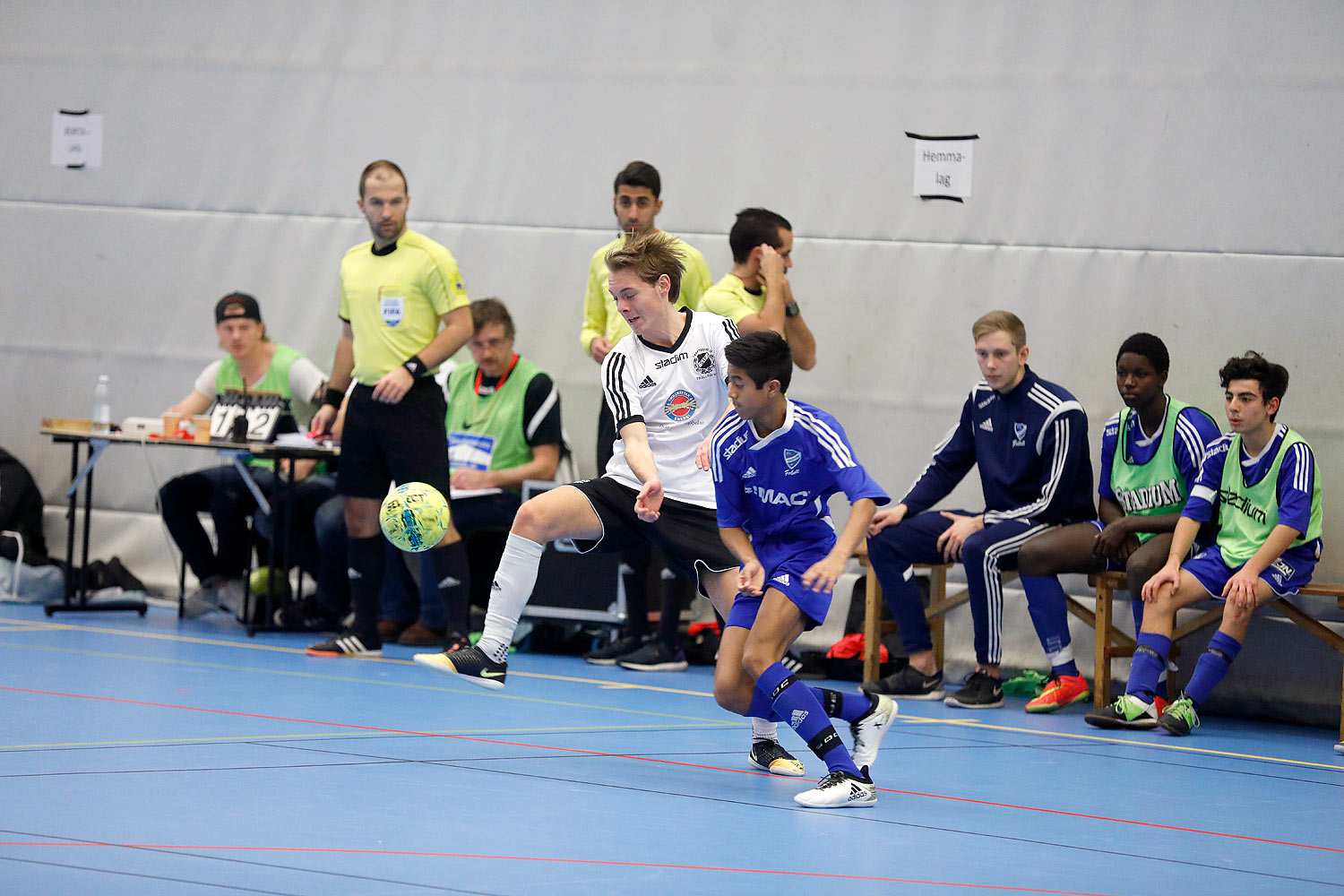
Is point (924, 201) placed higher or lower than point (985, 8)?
lower

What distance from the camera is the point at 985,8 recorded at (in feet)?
28.8

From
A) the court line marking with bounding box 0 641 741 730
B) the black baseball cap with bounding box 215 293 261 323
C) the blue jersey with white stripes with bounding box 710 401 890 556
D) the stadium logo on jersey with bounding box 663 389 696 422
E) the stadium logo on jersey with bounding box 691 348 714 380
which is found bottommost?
the court line marking with bounding box 0 641 741 730

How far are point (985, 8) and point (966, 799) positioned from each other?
5253 mm

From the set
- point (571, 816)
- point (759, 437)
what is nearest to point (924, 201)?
point (759, 437)

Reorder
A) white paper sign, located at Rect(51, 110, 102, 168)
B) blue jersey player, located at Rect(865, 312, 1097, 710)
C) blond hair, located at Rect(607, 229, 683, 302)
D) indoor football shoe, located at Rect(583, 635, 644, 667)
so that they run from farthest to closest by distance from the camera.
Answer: white paper sign, located at Rect(51, 110, 102, 168)
indoor football shoe, located at Rect(583, 635, 644, 667)
blue jersey player, located at Rect(865, 312, 1097, 710)
blond hair, located at Rect(607, 229, 683, 302)

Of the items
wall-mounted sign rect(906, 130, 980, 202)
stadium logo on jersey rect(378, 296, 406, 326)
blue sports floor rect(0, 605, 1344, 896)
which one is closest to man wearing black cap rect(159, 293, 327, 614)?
stadium logo on jersey rect(378, 296, 406, 326)

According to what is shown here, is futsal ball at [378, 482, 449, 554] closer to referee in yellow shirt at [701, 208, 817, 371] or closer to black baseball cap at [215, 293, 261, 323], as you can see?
referee in yellow shirt at [701, 208, 817, 371]

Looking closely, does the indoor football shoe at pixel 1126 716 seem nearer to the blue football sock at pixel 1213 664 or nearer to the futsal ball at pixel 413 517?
the blue football sock at pixel 1213 664

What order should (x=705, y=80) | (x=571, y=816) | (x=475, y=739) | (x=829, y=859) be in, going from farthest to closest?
(x=705, y=80)
(x=475, y=739)
(x=571, y=816)
(x=829, y=859)

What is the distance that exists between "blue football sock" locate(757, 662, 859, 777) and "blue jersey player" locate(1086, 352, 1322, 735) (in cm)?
247

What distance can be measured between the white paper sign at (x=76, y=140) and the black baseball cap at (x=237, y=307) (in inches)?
87.0

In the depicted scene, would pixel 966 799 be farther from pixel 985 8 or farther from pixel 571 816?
pixel 985 8

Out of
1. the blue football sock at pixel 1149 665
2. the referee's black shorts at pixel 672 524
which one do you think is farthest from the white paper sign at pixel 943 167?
the referee's black shorts at pixel 672 524

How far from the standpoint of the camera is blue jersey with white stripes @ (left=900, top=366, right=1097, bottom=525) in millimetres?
7668
